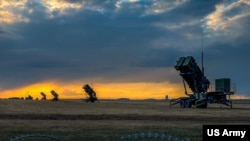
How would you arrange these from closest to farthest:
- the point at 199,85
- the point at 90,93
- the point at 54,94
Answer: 1. the point at 199,85
2. the point at 90,93
3. the point at 54,94

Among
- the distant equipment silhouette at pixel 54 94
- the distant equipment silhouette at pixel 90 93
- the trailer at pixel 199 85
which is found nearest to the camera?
the trailer at pixel 199 85

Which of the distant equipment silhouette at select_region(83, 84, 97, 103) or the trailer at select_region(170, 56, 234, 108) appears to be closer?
the trailer at select_region(170, 56, 234, 108)

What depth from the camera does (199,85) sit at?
67.8 meters

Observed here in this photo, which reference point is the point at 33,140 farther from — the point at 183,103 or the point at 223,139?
the point at 183,103

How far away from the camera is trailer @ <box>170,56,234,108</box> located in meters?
65.8

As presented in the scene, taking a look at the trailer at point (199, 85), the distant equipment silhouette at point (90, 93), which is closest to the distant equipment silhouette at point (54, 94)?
the distant equipment silhouette at point (90, 93)

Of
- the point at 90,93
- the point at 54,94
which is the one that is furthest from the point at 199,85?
the point at 54,94

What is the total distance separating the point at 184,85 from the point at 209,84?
149 inches

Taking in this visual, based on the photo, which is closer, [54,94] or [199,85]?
[199,85]

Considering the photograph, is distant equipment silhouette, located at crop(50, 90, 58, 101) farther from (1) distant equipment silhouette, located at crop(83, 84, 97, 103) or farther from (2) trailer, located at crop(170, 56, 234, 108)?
(2) trailer, located at crop(170, 56, 234, 108)

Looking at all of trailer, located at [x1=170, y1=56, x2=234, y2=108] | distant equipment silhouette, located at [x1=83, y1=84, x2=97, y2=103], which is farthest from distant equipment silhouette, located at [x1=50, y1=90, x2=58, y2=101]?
trailer, located at [x1=170, y1=56, x2=234, y2=108]

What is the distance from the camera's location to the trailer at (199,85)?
216ft

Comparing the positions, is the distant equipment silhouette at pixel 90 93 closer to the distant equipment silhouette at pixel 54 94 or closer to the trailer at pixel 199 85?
the distant equipment silhouette at pixel 54 94

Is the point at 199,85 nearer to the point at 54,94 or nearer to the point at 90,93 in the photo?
the point at 90,93
